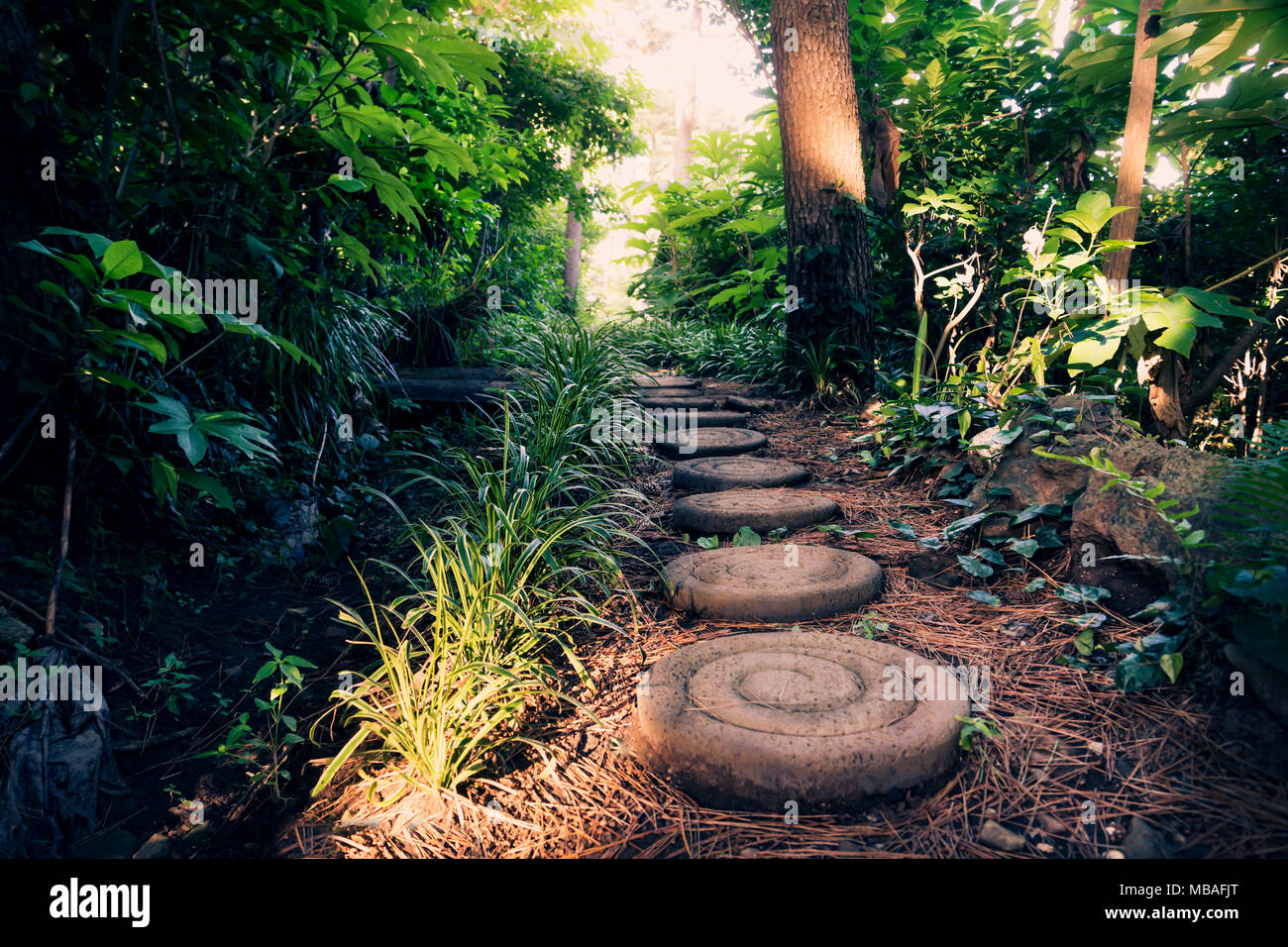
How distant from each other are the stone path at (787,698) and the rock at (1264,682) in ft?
1.65

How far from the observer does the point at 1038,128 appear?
4.07m

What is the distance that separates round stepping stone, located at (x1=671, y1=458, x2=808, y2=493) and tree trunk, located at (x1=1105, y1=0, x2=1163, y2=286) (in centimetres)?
167

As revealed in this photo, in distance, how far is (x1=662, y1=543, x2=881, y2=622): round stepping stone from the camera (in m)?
1.90

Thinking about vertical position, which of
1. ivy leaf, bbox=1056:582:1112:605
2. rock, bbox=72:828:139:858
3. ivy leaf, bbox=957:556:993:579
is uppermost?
ivy leaf, bbox=957:556:993:579

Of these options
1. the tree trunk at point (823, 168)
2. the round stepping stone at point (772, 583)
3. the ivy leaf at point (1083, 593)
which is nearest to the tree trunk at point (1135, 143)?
the tree trunk at point (823, 168)

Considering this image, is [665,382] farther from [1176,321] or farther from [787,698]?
[787,698]

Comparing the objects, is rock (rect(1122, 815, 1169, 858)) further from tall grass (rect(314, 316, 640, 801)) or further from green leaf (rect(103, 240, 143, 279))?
green leaf (rect(103, 240, 143, 279))

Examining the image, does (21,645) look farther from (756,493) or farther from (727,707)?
(756,493)

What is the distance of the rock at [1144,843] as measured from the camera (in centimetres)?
110

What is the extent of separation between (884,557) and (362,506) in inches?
86.3

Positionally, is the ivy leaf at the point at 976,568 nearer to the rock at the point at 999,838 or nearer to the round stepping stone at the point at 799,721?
the round stepping stone at the point at 799,721

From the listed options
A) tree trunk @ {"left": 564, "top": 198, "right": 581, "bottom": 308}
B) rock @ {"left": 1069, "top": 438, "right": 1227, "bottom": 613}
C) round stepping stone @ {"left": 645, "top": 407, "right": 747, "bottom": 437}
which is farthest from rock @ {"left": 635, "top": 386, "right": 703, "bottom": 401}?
tree trunk @ {"left": 564, "top": 198, "right": 581, "bottom": 308}

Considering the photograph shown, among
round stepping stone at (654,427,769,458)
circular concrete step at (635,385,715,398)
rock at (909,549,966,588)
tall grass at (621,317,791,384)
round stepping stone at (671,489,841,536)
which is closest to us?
rock at (909,549,966,588)
